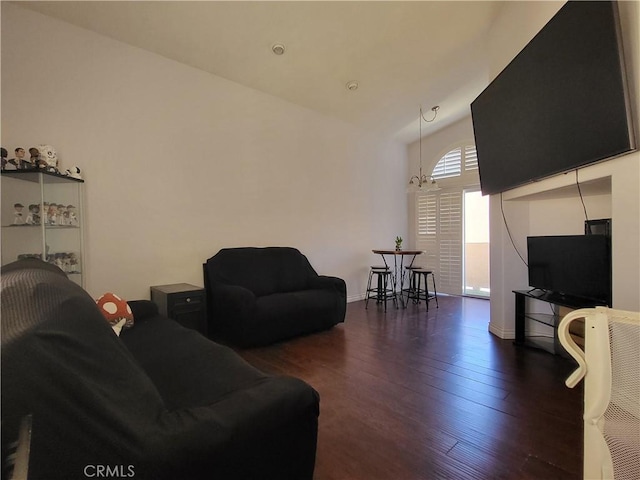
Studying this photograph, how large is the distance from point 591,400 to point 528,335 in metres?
2.47

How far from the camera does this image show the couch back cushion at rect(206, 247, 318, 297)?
3.52m

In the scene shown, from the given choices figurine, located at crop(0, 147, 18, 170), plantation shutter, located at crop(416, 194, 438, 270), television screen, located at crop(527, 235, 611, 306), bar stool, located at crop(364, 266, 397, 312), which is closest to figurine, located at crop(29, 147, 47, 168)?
figurine, located at crop(0, 147, 18, 170)

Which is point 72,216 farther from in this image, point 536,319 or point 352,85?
point 536,319

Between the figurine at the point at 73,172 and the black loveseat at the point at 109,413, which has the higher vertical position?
the figurine at the point at 73,172

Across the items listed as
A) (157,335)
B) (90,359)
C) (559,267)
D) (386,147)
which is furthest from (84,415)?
(386,147)

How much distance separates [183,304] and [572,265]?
11.8 feet

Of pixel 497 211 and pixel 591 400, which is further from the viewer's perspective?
pixel 497 211

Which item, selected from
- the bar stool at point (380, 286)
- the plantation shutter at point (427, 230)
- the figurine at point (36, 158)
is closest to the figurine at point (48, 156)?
the figurine at point (36, 158)

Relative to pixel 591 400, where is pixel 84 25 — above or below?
above

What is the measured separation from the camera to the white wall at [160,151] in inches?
104

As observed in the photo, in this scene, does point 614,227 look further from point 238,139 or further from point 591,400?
point 238,139

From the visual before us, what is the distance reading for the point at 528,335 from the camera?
305 centimetres

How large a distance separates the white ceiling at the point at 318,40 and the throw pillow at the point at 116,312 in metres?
2.54

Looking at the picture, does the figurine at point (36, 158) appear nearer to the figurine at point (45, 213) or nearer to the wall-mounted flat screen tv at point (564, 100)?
the figurine at point (45, 213)
